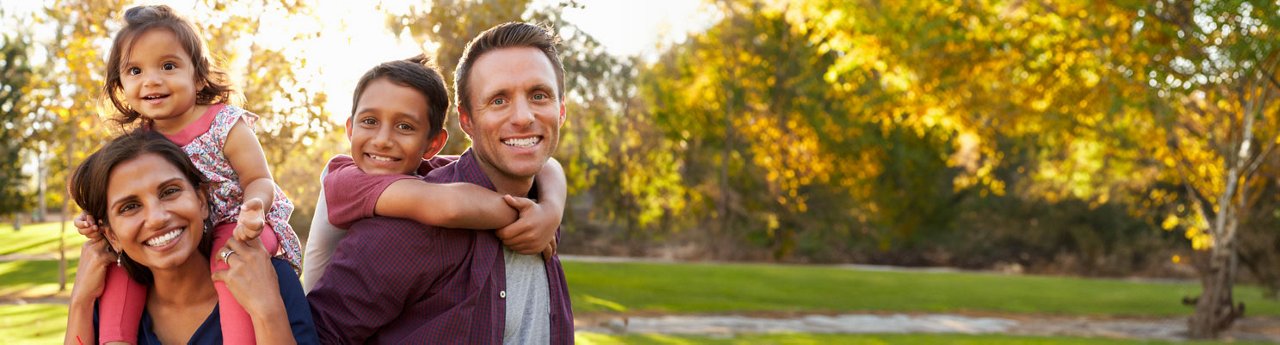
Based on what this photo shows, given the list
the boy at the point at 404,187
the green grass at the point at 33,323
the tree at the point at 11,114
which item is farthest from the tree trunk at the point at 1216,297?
the tree at the point at 11,114

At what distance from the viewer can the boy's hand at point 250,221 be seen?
8.39ft

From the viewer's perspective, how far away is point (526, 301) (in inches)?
104

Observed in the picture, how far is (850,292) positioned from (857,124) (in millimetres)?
9681

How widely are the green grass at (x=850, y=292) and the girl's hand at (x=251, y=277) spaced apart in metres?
12.9

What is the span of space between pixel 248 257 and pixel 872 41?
13924 millimetres

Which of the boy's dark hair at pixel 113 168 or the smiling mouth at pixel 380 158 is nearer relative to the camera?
the boy's dark hair at pixel 113 168

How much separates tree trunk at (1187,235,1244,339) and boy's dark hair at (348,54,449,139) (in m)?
14.9

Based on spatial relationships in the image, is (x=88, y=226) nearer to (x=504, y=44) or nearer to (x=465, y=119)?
(x=465, y=119)

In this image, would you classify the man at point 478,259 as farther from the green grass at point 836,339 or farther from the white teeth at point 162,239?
the green grass at point 836,339

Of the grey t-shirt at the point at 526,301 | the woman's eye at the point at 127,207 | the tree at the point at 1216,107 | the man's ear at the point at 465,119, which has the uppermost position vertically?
the tree at the point at 1216,107

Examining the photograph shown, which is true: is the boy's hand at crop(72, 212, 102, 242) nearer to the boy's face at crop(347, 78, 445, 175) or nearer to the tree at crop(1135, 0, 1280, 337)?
the boy's face at crop(347, 78, 445, 175)

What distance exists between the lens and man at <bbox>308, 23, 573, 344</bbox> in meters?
2.46

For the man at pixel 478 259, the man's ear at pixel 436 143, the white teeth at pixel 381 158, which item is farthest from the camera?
the man's ear at pixel 436 143

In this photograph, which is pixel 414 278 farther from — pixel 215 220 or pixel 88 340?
pixel 88 340
